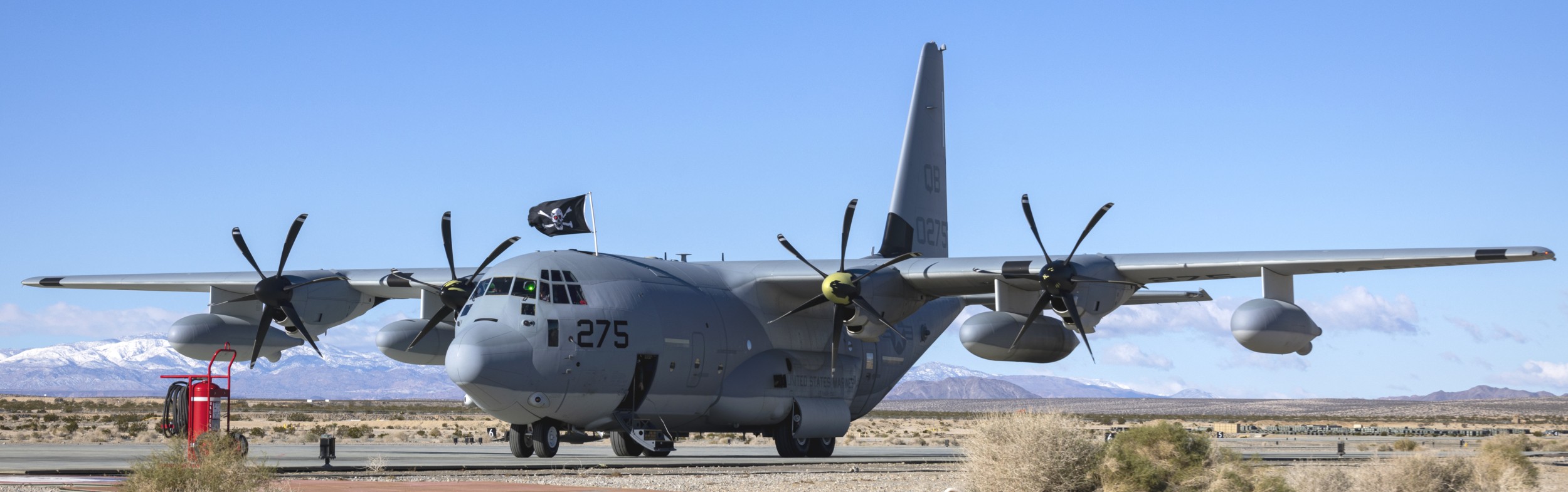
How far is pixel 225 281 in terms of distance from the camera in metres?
30.7

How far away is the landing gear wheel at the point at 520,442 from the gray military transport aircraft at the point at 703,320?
36 mm

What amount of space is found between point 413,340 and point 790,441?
310 inches

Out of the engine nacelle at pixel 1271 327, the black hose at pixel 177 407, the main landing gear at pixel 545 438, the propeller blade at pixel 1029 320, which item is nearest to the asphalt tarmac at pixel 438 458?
the main landing gear at pixel 545 438

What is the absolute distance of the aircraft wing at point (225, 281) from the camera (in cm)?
2956

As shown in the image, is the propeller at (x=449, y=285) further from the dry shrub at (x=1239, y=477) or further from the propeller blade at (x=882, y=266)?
the dry shrub at (x=1239, y=477)

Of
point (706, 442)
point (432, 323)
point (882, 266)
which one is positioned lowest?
point (706, 442)

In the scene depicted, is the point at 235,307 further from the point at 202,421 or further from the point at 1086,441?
the point at 1086,441

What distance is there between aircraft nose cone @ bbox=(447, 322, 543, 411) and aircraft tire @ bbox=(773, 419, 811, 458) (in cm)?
677

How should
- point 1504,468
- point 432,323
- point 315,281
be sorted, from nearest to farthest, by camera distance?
1. point 1504,468
2. point 432,323
3. point 315,281

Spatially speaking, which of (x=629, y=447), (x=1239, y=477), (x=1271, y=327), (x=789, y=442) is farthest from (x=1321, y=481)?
(x=629, y=447)

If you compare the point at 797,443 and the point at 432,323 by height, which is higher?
the point at 432,323

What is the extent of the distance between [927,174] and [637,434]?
12.4 m

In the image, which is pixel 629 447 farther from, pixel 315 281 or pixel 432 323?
pixel 315 281

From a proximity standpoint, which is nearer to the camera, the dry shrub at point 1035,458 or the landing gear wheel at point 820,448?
the dry shrub at point 1035,458
